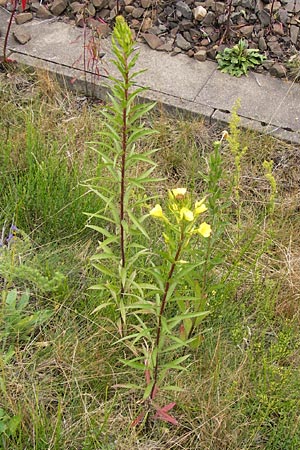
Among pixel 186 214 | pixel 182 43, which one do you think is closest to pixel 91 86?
pixel 182 43

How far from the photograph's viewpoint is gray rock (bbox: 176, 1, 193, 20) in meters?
3.50

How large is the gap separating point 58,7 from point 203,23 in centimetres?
91

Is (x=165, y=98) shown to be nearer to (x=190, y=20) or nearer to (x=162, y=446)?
(x=190, y=20)

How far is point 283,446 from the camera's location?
1.84 m

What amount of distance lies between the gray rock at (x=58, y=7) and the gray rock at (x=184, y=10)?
0.71 meters

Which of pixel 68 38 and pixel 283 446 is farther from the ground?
pixel 68 38

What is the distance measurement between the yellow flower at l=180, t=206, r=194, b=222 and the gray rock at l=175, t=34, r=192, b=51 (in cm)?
229

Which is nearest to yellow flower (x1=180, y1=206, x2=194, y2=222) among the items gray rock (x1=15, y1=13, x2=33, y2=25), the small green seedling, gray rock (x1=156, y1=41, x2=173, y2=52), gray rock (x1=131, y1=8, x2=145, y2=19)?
the small green seedling

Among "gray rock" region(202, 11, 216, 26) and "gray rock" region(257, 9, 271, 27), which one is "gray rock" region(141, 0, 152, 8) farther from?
"gray rock" region(257, 9, 271, 27)

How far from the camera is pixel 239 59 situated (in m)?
3.34

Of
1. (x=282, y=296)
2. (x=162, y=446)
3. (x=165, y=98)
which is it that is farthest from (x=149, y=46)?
(x=162, y=446)

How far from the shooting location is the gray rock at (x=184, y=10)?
350cm

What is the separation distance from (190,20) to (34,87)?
104 centimetres

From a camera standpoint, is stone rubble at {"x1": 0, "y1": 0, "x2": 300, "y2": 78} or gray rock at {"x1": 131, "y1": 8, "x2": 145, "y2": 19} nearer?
stone rubble at {"x1": 0, "y1": 0, "x2": 300, "y2": 78}
